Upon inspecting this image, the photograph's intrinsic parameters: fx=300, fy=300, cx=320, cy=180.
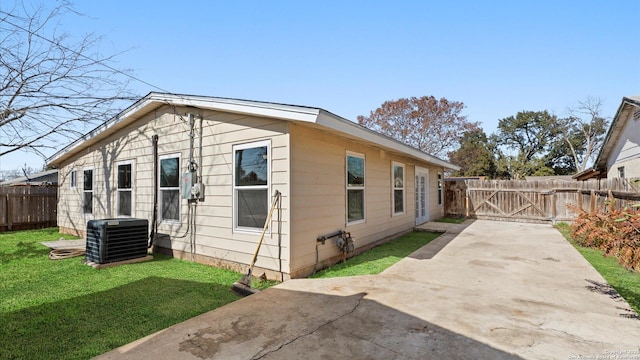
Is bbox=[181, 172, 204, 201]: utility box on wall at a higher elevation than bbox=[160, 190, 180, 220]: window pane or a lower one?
higher

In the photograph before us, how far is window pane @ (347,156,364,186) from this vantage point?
19.8 feet

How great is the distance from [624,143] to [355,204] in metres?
11.0

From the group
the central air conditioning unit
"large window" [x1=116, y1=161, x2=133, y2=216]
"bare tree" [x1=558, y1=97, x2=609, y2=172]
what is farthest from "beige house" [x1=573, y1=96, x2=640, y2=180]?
"bare tree" [x1=558, y1=97, x2=609, y2=172]

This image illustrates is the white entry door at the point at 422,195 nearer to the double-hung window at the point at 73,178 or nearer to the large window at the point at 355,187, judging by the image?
the large window at the point at 355,187

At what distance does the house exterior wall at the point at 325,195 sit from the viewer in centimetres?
453

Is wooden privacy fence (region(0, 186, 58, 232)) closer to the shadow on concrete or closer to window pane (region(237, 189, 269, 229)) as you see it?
window pane (region(237, 189, 269, 229))

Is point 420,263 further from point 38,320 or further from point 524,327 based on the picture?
point 38,320

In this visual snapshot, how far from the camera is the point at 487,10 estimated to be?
307 inches

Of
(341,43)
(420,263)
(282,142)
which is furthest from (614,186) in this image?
(282,142)

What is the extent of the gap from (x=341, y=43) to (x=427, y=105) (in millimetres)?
17952

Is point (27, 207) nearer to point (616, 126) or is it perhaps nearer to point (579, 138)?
point (616, 126)

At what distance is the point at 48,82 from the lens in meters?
6.94

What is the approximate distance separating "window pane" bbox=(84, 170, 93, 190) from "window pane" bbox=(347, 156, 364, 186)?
7270 millimetres

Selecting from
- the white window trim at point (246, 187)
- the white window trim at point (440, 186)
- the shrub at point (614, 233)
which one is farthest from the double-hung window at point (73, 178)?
the shrub at point (614, 233)
